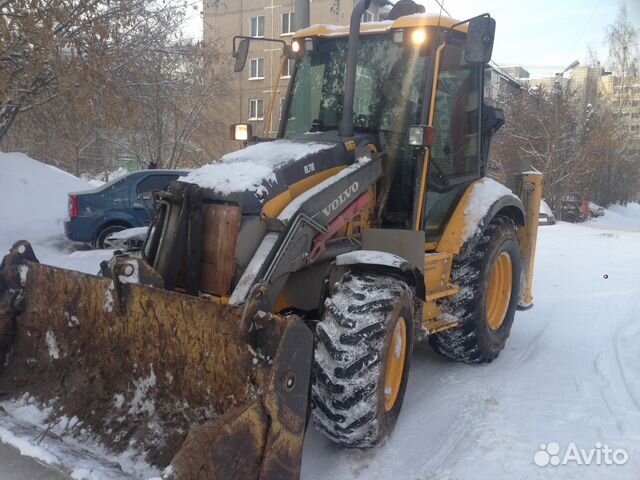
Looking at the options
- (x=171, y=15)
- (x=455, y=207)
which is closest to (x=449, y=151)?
(x=455, y=207)

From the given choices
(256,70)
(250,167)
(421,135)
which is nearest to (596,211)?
(256,70)

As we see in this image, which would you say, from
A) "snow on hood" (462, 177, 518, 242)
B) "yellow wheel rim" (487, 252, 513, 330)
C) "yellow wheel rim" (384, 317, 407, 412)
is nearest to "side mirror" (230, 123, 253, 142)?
"snow on hood" (462, 177, 518, 242)

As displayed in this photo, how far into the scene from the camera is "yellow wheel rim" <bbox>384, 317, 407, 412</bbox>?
3.58 meters

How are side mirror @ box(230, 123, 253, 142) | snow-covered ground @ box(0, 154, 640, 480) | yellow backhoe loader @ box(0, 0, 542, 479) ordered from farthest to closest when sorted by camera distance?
side mirror @ box(230, 123, 253, 142), snow-covered ground @ box(0, 154, 640, 480), yellow backhoe loader @ box(0, 0, 542, 479)

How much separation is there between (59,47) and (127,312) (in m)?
7.33

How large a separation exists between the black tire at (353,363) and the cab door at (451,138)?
1340 mm

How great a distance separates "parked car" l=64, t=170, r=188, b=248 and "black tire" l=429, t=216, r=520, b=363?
664cm

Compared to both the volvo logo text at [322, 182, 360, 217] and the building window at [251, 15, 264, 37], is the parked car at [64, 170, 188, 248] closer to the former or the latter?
the volvo logo text at [322, 182, 360, 217]

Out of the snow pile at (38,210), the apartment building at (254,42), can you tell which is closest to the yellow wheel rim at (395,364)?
the snow pile at (38,210)

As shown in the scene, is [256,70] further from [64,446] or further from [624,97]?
[64,446]

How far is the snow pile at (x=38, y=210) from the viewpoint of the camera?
9.56 m

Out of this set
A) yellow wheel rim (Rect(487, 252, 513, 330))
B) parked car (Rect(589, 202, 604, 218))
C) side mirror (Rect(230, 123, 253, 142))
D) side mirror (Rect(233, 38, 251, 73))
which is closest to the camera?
side mirror (Rect(233, 38, 251, 73))

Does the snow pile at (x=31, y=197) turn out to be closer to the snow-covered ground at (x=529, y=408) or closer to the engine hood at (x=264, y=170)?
the engine hood at (x=264, y=170)

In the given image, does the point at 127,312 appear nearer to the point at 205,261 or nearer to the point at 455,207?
the point at 205,261
